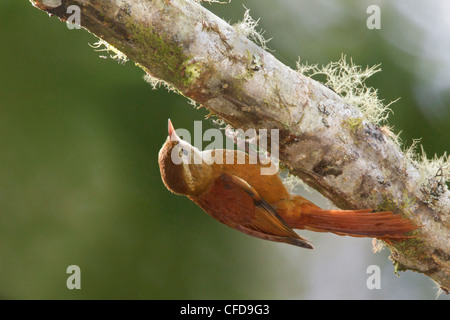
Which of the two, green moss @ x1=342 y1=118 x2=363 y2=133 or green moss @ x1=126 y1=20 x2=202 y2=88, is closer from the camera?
green moss @ x1=126 y1=20 x2=202 y2=88

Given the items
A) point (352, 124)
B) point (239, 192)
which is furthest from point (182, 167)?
point (352, 124)

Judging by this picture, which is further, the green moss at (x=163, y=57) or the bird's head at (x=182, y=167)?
the bird's head at (x=182, y=167)

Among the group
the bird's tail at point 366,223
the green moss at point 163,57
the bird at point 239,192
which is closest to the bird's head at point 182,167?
the bird at point 239,192

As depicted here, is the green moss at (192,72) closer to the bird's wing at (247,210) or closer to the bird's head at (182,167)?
the bird's head at (182,167)

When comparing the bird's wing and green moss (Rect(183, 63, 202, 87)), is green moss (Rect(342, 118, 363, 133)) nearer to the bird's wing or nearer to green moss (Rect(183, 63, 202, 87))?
the bird's wing

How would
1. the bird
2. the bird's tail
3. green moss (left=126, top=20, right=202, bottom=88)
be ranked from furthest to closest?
the bird, the bird's tail, green moss (left=126, top=20, right=202, bottom=88)

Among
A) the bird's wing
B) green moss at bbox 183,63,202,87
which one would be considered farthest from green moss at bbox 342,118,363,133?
green moss at bbox 183,63,202,87

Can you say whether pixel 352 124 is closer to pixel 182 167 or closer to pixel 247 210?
pixel 247 210
